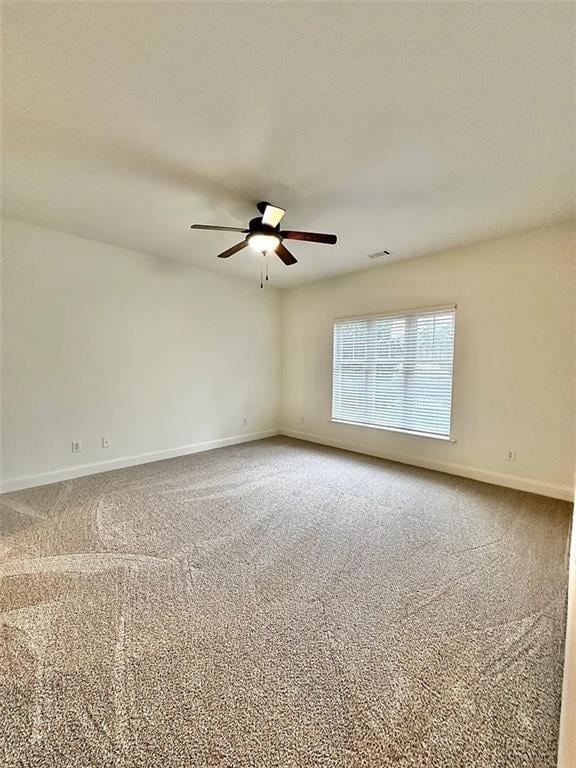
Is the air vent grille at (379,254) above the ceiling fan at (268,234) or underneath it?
above

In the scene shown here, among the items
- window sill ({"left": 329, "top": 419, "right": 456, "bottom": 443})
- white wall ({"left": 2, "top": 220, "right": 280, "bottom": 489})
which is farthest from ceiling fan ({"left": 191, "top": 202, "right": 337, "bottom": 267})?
window sill ({"left": 329, "top": 419, "right": 456, "bottom": 443})

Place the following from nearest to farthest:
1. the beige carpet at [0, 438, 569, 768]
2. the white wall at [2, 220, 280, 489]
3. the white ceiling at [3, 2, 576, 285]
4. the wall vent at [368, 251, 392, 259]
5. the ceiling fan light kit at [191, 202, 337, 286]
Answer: the beige carpet at [0, 438, 569, 768] → the white ceiling at [3, 2, 576, 285] → the ceiling fan light kit at [191, 202, 337, 286] → the white wall at [2, 220, 280, 489] → the wall vent at [368, 251, 392, 259]

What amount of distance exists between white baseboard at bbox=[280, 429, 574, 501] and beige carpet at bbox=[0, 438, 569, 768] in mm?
456

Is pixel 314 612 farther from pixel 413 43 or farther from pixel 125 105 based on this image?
pixel 125 105

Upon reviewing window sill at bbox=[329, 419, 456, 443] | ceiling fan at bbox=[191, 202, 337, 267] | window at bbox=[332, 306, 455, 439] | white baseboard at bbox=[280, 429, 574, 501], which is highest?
ceiling fan at bbox=[191, 202, 337, 267]

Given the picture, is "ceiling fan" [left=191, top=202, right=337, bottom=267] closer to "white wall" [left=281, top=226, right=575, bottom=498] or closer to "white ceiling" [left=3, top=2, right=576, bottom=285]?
"white ceiling" [left=3, top=2, right=576, bottom=285]

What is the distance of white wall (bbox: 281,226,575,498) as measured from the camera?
3229 millimetres

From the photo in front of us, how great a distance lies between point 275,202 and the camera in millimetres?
2889

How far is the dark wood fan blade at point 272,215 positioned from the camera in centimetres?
248

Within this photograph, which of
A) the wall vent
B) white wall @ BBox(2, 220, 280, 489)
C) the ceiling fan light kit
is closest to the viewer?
the ceiling fan light kit

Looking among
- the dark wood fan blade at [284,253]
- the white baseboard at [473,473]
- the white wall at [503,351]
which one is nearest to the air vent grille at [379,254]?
the white wall at [503,351]

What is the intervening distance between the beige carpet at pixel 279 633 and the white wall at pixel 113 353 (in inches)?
38.0

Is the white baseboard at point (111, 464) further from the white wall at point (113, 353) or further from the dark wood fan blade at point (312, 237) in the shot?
the dark wood fan blade at point (312, 237)

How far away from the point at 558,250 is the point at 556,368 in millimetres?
1164
